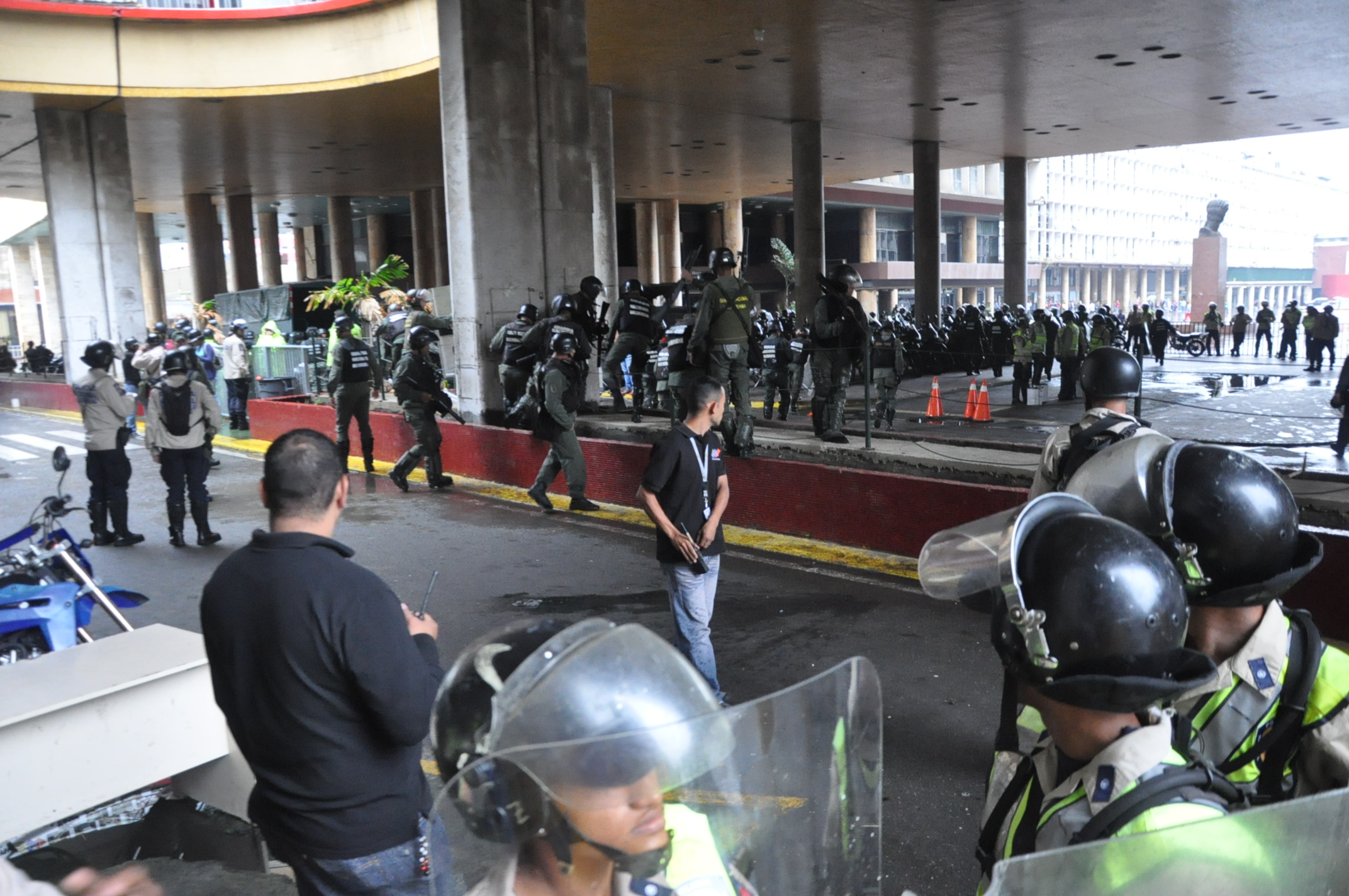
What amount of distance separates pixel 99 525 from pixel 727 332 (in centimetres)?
658

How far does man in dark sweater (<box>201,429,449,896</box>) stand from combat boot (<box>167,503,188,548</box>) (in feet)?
26.1

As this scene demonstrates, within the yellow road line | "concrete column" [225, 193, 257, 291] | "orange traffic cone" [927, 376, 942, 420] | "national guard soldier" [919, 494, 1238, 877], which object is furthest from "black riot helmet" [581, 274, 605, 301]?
"concrete column" [225, 193, 257, 291]

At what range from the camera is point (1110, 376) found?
455cm

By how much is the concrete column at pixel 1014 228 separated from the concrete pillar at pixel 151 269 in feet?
111

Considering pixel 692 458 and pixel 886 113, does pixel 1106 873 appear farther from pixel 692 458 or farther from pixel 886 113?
pixel 886 113

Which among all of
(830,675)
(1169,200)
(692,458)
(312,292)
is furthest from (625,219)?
(1169,200)

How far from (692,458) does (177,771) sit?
273cm

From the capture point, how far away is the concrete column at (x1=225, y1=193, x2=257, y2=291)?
1463 inches

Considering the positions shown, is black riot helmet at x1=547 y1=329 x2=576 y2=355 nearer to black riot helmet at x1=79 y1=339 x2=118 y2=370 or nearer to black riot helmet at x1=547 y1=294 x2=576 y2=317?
black riot helmet at x1=547 y1=294 x2=576 y2=317

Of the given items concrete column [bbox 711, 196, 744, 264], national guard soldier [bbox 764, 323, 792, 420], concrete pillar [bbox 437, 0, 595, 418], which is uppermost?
concrete column [bbox 711, 196, 744, 264]

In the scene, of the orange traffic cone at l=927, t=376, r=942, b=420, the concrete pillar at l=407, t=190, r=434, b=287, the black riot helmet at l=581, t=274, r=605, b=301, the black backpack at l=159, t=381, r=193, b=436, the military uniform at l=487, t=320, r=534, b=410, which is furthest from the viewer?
the concrete pillar at l=407, t=190, r=434, b=287

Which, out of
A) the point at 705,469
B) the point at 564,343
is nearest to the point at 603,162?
the point at 564,343

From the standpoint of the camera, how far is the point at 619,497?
438 inches

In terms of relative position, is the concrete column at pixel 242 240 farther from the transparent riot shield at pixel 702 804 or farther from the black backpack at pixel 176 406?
the transparent riot shield at pixel 702 804
